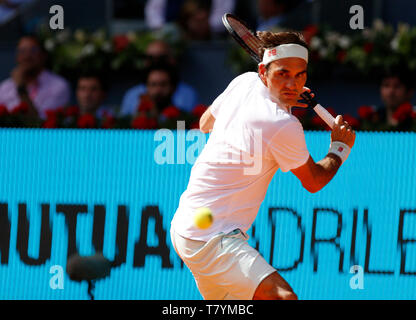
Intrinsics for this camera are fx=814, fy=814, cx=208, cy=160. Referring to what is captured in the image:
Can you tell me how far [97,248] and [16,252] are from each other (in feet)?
1.72

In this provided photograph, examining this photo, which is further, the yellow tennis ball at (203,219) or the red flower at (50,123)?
the red flower at (50,123)

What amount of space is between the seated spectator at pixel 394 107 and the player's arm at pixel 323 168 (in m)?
2.02

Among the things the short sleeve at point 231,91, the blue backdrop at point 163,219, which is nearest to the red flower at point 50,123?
the blue backdrop at point 163,219

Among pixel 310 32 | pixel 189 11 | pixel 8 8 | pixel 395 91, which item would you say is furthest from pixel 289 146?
pixel 8 8

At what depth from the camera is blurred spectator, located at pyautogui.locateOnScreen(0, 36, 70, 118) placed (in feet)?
24.4

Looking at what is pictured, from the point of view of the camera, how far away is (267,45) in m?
3.96

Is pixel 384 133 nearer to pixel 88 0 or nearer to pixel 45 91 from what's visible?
pixel 45 91

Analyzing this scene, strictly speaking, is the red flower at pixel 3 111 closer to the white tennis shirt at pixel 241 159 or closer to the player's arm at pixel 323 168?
the white tennis shirt at pixel 241 159

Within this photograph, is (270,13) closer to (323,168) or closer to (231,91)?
(231,91)

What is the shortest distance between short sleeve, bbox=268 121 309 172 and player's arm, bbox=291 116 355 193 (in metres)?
0.05

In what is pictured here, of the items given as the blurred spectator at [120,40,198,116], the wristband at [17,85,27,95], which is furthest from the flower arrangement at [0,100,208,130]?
the wristband at [17,85,27,95]

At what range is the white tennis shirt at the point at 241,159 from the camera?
12.3 ft

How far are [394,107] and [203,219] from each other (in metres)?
3.46

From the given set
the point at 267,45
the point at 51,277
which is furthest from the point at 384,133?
the point at 51,277
